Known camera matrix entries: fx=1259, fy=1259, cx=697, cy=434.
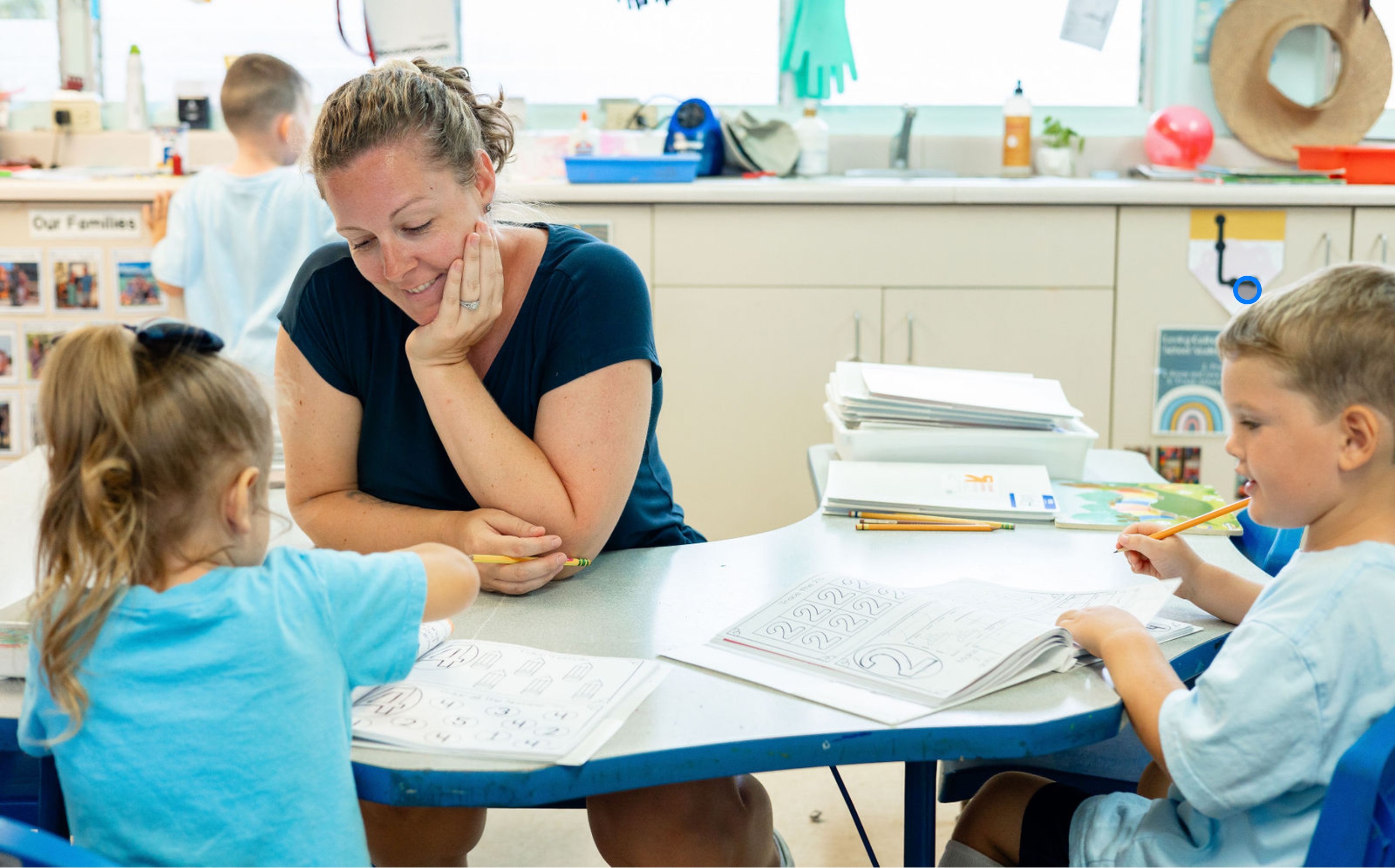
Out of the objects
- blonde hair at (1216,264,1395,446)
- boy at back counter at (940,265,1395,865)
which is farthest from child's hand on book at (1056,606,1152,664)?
blonde hair at (1216,264,1395,446)

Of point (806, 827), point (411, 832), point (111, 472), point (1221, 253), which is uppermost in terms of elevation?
point (1221, 253)

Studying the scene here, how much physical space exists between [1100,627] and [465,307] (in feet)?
2.39

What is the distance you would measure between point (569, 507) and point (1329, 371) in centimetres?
73

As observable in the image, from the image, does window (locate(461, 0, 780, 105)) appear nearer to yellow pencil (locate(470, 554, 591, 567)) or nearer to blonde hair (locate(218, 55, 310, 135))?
blonde hair (locate(218, 55, 310, 135))

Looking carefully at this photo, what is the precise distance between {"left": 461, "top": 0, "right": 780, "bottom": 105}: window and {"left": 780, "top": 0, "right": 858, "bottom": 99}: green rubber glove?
79 millimetres

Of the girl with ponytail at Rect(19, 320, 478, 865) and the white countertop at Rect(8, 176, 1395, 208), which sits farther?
the white countertop at Rect(8, 176, 1395, 208)

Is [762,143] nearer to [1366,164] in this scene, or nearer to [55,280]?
[1366,164]

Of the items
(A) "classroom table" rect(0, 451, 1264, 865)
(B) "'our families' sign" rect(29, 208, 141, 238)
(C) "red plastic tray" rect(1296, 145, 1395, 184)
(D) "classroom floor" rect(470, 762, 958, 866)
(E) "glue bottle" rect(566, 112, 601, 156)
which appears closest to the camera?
(A) "classroom table" rect(0, 451, 1264, 865)

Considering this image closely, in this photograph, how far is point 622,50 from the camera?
11.9 ft

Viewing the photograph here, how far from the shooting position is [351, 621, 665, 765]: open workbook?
0.93m

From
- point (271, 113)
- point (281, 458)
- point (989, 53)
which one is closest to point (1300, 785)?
point (281, 458)

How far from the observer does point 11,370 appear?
3266 mm

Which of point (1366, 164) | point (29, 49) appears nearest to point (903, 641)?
point (1366, 164)

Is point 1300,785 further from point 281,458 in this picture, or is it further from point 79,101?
point 79,101
